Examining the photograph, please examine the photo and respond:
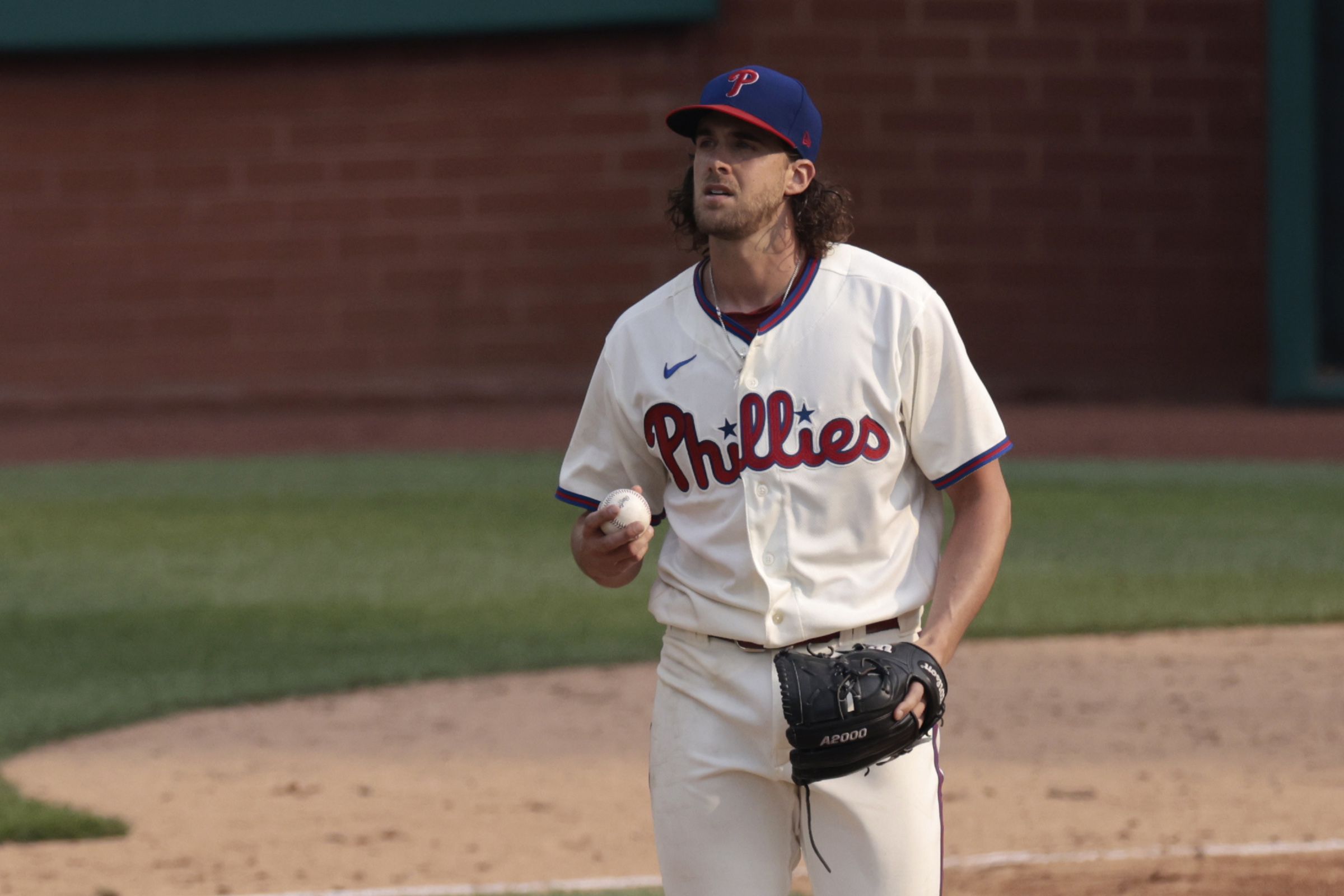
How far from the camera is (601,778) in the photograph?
20.7ft

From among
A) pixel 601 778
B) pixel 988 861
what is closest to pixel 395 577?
pixel 601 778

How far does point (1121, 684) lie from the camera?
7492 millimetres

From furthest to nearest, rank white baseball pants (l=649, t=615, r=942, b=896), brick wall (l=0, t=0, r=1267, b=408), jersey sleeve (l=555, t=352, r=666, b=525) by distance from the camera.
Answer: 1. brick wall (l=0, t=0, r=1267, b=408)
2. jersey sleeve (l=555, t=352, r=666, b=525)
3. white baseball pants (l=649, t=615, r=942, b=896)

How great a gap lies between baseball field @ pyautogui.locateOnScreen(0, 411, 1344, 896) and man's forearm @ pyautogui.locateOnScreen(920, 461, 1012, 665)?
2.14 m

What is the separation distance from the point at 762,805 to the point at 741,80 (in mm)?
1315

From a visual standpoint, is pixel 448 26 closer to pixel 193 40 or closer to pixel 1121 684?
pixel 193 40

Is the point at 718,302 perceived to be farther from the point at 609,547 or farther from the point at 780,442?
the point at 609,547

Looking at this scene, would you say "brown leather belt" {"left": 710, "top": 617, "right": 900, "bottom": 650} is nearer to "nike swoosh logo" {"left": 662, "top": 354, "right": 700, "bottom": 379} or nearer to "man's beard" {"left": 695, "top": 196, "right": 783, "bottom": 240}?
"nike swoosh logo" {"left": 662, "top": 354, "right": 700, "bottom": 379}

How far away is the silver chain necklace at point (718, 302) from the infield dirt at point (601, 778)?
93.7 inches

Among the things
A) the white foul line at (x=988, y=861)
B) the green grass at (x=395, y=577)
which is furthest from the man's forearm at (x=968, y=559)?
the green grass at (x=395, y=577)

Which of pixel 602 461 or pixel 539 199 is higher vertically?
pixel 539 199

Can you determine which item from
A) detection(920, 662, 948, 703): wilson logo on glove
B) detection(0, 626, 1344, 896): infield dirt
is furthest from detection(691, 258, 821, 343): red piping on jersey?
detection(0, 626, 1344, 896): infield dirt

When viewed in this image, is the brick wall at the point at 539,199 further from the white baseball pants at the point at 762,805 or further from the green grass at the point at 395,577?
the white baseball pants at the point at 762,805

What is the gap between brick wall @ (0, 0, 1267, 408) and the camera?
51.3 feet
